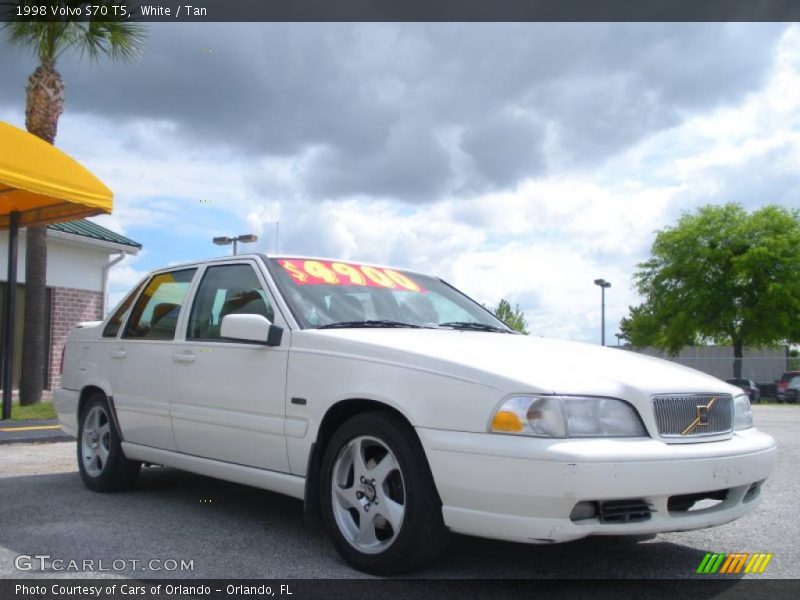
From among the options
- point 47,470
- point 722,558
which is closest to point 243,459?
point 722,558

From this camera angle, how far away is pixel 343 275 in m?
5.22

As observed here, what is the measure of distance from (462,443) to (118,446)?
3.33 meters

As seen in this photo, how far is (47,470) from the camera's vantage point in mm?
7312

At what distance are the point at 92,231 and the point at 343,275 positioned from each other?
14.0 metres

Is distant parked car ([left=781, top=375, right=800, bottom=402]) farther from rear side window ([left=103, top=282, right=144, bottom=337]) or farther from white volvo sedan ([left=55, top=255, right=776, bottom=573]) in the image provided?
rear side window ([left=103, top=282, right=144, bottom=337])

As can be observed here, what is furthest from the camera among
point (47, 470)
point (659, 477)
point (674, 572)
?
point (47, 470)

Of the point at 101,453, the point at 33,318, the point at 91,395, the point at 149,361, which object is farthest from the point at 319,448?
the point at 33,318

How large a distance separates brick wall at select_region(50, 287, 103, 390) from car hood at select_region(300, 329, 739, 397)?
13.4m

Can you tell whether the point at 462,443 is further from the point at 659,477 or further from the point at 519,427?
the point at 659,477

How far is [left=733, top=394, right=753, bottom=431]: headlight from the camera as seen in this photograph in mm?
4162

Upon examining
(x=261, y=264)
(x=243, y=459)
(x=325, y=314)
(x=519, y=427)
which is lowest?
(x=243, y=459)

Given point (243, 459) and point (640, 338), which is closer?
point (243, 459)

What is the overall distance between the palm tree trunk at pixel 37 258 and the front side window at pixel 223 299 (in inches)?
370

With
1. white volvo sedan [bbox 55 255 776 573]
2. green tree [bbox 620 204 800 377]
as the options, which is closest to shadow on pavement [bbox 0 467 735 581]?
white volvo sedan [bbox 55 255 776 573]
